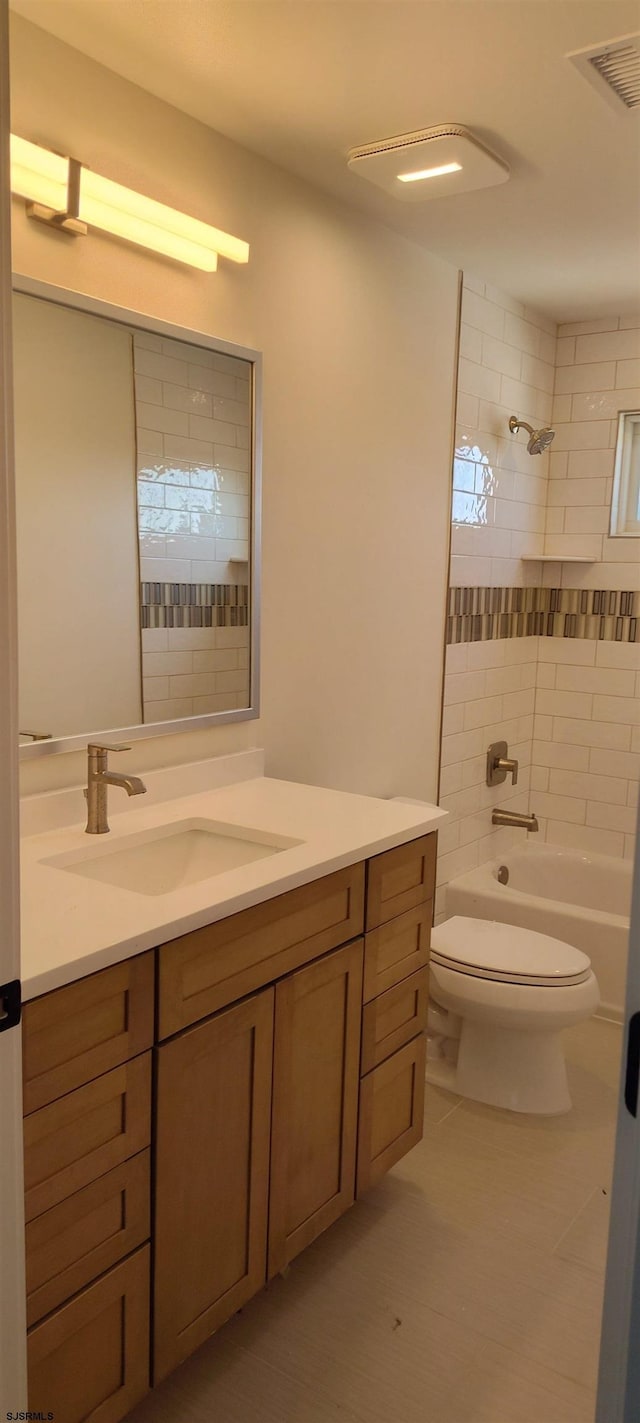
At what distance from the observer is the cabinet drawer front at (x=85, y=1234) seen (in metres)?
1.35

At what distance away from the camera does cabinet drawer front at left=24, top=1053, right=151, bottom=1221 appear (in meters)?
1.33

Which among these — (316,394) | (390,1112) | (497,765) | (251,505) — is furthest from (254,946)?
(497,765)

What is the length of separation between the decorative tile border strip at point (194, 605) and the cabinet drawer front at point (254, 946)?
69 cm

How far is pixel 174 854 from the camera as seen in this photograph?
2.09m

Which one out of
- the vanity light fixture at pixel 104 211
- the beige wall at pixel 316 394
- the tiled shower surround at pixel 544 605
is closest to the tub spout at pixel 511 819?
the tiled shower surround at pixel 544 605

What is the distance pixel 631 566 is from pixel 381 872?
89.4 inches

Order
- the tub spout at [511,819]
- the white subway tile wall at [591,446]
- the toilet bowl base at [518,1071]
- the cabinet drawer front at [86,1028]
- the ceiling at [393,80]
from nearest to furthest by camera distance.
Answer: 1. the cabinet drawer front at [86,1028]
2. the ceiling at [393,80]
3. the toilet bowl base at [518,1071]
4. the tub spout at [511,819]
5. the white subway tile wall at [591,446]

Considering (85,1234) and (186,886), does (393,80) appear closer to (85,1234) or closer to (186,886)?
(186,886)

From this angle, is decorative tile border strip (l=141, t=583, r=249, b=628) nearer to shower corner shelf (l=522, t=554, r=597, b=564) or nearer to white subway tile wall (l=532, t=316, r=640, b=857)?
shower corner shelf (l=522, t=554, r=597, b=564)

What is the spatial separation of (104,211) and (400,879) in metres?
1.45

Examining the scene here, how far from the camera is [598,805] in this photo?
4004mm

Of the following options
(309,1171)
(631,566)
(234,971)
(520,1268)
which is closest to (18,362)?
(234,971)

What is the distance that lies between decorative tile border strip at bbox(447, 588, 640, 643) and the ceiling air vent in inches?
66.6

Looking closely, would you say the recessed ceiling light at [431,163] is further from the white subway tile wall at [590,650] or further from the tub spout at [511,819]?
the tub spout at [511,819]
